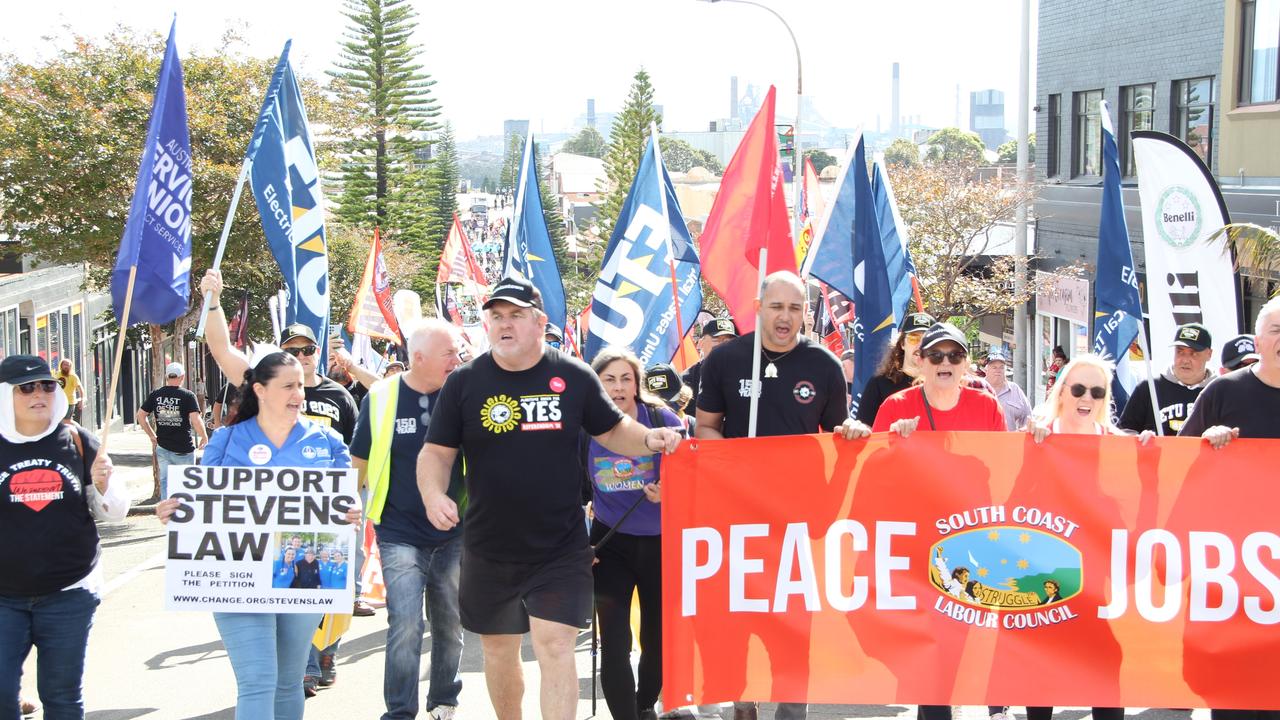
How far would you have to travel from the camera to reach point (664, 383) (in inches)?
307

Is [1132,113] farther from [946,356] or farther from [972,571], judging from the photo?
[972,571]

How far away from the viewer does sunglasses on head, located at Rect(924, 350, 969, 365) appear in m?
5.95

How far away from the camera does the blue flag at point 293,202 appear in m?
8.66

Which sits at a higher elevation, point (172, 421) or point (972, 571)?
point (972, 571)

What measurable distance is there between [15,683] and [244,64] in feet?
53.7

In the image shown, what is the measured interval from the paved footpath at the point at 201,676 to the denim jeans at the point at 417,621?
471 millimetres

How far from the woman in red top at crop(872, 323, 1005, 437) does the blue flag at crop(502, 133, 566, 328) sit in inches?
216

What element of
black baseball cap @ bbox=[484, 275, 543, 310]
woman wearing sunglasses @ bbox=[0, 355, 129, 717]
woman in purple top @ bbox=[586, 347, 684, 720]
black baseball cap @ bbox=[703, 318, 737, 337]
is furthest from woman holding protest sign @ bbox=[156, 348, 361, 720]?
black baseball cap @ bbox=[703, 318, 737, 337]

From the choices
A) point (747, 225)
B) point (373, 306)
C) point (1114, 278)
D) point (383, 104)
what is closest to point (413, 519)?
point (747, 225)

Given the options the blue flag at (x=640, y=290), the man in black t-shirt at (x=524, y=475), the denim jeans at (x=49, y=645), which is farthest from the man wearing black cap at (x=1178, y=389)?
the denim jeans at (x=49, y=645)

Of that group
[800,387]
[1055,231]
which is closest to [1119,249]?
[800,387]

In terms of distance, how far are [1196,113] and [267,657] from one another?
22974mm

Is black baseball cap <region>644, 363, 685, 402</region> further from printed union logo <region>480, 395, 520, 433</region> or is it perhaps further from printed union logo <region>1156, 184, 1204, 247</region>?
printed union logo <region>1156, 184, 1204, 247</region>

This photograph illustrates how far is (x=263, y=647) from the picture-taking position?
5.51 m
